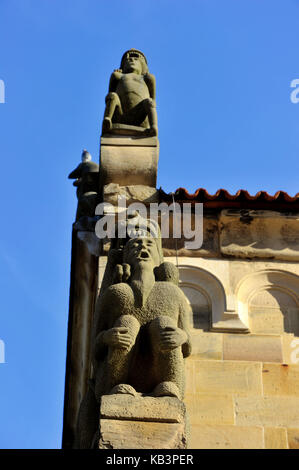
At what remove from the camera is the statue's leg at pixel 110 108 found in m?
10.1

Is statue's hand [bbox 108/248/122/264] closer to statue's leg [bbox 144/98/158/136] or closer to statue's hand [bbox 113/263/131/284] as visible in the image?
statue's hand [bbox 113/263/131/284]

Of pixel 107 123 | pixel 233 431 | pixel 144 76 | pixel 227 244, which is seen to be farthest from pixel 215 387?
pixel 144 76

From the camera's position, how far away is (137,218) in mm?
7562

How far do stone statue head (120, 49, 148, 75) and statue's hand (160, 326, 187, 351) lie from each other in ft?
17.0

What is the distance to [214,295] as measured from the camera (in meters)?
9.15

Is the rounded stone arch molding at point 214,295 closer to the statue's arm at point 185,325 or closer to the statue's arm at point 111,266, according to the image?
the statue's arm at point 111,266

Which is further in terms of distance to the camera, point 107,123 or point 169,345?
point 107,123

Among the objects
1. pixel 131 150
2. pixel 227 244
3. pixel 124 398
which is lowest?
pixel 124 398

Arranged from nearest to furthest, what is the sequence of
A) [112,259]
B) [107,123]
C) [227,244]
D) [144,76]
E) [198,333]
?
[112,259], [198,333], [227,244], [107,123], [144,76]

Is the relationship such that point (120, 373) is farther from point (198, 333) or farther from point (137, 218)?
point (198, 333)

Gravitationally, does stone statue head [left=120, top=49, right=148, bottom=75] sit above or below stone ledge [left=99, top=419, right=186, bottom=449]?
above

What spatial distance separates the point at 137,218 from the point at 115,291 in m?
1.16

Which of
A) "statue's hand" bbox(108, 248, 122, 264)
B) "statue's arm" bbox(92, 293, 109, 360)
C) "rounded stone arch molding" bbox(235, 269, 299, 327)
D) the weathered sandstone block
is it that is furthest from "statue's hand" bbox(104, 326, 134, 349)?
the weathered sandstone block

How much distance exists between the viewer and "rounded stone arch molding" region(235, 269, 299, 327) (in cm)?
917
